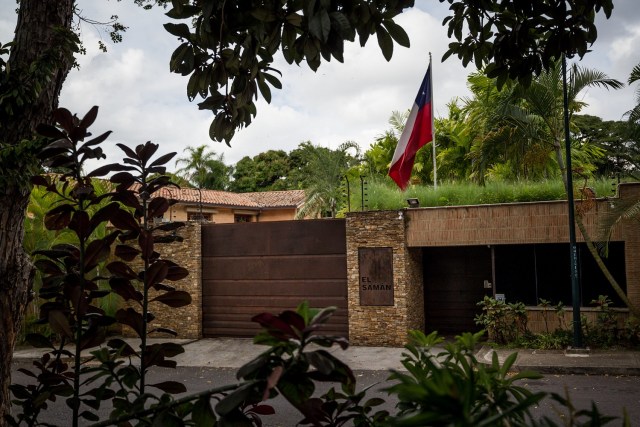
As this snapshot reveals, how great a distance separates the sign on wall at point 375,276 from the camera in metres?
13.1

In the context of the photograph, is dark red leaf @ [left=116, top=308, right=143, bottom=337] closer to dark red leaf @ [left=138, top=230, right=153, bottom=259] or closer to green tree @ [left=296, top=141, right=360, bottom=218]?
dark red leaf @ [left=138, top=230, right=153, bottom=259]

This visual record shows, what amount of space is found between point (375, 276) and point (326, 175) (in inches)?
643

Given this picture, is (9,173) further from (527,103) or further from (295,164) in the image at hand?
(295,164)

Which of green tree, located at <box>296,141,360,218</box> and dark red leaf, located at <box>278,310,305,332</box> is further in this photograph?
green tree, located at <box>296,141,360,218</box>

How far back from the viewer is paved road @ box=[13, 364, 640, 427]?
782 cm

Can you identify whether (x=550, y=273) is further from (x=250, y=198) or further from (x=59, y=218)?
(x=250, y=198)

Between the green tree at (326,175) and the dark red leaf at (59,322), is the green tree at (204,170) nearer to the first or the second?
the green tree at (326,175)

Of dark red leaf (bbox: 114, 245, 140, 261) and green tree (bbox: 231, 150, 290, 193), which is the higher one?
green tree (bbox: 231, 150, 290, 193)

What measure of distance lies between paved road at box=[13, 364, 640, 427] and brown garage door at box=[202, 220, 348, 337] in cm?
293

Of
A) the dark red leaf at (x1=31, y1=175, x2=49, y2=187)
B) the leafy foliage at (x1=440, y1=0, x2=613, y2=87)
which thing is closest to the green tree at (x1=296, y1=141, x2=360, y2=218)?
the leafy foliage at (x1=440, y1=0, x2=613, y2=87)

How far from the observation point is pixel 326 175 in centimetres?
2925

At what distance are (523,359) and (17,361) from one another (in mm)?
10087

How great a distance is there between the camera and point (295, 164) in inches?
1809

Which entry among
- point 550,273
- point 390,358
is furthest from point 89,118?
point 550,273
